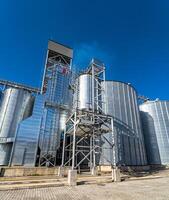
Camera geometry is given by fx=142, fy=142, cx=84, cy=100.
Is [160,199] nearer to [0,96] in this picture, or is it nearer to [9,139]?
[9,139]

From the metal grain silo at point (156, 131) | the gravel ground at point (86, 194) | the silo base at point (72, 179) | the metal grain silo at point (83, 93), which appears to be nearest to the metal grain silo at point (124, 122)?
the metal grain silo at point (83, 93)

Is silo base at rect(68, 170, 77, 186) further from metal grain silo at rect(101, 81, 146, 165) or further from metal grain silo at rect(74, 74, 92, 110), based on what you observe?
metal grain silo at rect(74, 74, 92, 110)

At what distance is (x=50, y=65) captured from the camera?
40.6 m

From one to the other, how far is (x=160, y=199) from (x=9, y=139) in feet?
95.5

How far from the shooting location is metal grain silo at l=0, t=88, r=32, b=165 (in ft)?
96.1

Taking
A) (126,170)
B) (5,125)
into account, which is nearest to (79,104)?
(126,170)

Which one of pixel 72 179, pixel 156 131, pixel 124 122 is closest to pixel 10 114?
pixel 124 122

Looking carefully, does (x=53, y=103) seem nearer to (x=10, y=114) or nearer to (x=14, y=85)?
(x=10, y=114)

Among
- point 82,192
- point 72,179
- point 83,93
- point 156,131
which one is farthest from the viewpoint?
point 156,131

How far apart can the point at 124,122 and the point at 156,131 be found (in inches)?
582

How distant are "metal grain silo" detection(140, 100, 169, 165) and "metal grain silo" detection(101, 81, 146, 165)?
7.71 m

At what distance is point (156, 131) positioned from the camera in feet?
124

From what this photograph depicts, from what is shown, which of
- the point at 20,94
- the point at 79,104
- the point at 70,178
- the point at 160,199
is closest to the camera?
the point at 160,199

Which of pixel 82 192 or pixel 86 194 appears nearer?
pixel 86 194
